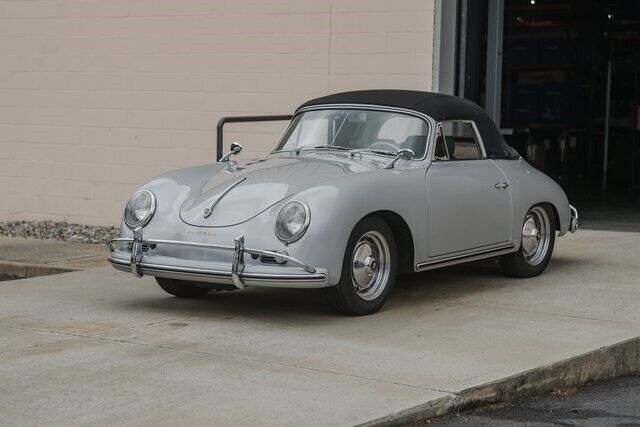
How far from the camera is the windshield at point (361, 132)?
8.02 metres

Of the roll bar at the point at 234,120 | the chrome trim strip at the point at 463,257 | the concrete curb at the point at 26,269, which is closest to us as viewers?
the chrome trim strip at the point at 463,257

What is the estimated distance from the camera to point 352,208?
7.00m

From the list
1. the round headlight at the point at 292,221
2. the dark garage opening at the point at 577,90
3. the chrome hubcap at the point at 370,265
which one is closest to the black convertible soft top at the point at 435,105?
the chrome hubcap at the point at 370,265

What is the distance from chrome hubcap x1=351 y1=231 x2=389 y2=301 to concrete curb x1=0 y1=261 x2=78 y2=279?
3.52 metres

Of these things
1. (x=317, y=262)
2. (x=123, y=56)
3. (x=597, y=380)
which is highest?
(x=123, y=56)

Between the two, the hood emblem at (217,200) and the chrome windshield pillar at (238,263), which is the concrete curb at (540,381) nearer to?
the chrome windshield pillar at (238,263)

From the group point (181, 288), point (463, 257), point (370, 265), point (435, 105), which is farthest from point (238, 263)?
point (435, 105)

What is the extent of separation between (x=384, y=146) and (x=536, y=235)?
1.67 m

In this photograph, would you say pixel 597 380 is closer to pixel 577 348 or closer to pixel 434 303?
pixel 577 348

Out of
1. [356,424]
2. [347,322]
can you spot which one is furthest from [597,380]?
[356,424]

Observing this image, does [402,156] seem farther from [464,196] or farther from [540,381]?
[540,381]

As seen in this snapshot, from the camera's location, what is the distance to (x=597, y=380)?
6316mm

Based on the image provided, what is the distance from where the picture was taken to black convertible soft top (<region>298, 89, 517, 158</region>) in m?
8.17

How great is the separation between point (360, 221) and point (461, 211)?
3.61 ft
